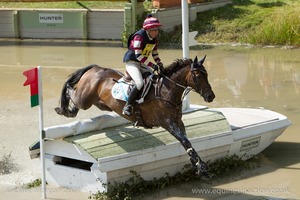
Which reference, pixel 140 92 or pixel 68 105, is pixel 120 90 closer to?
pixel 140 92

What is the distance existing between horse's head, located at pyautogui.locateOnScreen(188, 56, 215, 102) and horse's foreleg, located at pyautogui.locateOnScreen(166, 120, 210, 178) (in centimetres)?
49

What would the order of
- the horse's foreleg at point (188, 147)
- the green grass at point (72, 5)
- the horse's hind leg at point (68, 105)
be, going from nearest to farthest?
the horse's foreleg at point (188, 147), the horse's hind leg at point (68, 105), the green grass at point (72, 5)

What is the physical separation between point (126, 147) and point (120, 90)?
2.36 ft

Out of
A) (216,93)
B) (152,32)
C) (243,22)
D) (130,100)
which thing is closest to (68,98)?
(130,100)

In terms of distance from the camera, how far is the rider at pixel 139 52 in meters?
7.84

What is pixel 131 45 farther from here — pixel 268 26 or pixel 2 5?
pixel 2 5

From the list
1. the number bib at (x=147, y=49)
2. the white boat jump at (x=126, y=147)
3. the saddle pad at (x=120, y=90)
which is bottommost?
the white boat jump at (x=126, y=147)

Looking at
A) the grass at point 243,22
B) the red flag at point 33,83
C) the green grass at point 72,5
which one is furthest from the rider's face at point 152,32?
the green grass at point 72,5

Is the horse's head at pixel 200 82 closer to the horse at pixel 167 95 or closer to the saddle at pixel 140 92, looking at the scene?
the horse at pixel 167 95

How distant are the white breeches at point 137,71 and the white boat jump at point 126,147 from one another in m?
0.73

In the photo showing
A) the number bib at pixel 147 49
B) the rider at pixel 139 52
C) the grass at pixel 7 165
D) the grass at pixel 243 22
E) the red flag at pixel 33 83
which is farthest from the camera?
the grass at pixel 243 22

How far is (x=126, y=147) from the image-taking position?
7.91 metres

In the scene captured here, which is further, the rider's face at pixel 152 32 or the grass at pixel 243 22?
the grass at pixel 243 22

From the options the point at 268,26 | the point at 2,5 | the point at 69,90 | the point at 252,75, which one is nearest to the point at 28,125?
the point at 69,90
